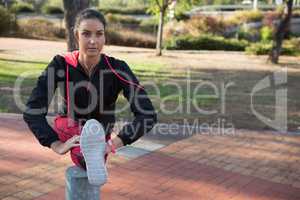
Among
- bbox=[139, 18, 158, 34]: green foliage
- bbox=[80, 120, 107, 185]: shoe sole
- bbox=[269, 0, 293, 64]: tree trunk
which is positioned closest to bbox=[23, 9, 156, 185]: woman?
bbox=[80, 120, 107, 185]: shoe sole

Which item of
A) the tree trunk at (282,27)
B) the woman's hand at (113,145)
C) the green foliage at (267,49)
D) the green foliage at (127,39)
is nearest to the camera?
the woman's hand at (113,145)

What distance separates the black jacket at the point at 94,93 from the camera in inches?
98.9

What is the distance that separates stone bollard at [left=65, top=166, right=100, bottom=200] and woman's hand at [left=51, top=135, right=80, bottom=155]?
0.75 feet

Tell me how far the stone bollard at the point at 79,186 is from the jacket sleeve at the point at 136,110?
1.10ft

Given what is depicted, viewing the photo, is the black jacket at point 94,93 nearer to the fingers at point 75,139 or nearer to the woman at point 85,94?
the woman at point 85,94

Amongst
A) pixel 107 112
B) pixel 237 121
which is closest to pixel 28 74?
pixel 237 121

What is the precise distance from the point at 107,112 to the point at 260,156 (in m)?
4.22

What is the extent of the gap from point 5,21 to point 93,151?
981 inches

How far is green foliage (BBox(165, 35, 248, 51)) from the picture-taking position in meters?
24.7

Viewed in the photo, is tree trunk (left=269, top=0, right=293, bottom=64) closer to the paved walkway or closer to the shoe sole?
the paved walkway

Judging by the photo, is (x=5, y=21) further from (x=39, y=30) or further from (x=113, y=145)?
(x=113, y=145)

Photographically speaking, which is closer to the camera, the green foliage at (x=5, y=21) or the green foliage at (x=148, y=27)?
the green foliage at (x=5, y=21)

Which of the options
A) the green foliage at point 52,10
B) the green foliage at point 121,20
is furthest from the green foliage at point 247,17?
the green foliage at point 52,10

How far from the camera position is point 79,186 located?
266 centimetres
